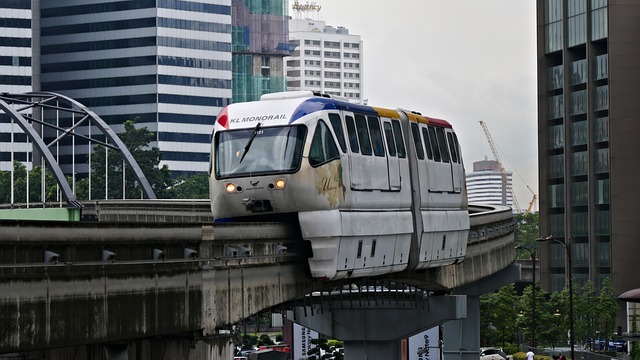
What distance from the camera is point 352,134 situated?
30234 mm

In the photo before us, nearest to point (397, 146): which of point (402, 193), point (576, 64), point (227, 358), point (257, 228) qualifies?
point (402, 193)

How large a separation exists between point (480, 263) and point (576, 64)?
306 ft

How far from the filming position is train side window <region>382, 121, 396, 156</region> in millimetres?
32375

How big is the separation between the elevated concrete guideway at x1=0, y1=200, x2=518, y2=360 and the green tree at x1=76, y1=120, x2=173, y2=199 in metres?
144

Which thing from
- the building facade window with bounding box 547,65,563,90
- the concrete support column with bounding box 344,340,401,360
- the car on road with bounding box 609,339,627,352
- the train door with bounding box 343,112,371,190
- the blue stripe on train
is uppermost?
the building facade window with bounding box 547,65,563,90

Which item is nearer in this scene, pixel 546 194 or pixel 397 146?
pixel 397 146

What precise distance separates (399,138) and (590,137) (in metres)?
107

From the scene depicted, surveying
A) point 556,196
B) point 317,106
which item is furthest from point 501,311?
point 317,106

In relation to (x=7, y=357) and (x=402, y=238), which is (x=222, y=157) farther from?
(x=7, y=357)

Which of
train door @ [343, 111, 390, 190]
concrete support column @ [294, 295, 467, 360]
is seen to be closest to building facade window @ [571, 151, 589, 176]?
concrete support column @ [294, 295, 467, 360]

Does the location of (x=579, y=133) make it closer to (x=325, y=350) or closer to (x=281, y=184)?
(x=325, y=350)

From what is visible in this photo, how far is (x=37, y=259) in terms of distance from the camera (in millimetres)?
17969

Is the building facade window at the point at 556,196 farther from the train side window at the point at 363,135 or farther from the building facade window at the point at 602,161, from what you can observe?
the train side window at the point at 363,135

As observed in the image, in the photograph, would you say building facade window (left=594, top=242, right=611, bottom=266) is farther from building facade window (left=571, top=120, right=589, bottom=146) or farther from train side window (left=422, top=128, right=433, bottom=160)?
train side window (left=422, top=128, right=433, bottom=160)
